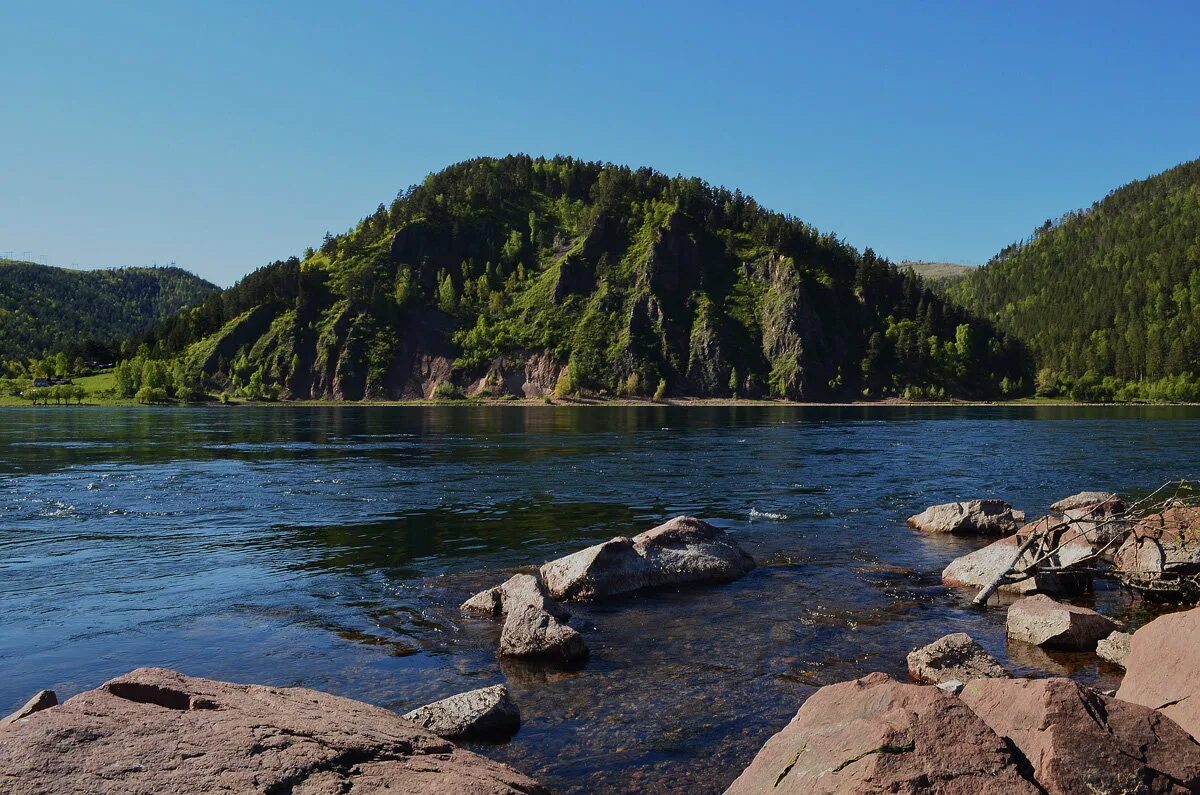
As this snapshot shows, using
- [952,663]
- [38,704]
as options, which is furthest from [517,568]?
Result: [38,704]

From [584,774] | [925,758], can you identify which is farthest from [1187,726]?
[584,774]

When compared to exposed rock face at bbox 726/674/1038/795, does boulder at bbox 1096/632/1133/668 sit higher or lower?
lower

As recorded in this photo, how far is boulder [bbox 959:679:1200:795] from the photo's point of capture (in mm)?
8367

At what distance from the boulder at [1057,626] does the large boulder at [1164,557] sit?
3.34 meters

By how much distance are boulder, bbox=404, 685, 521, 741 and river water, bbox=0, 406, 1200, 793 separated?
0.38m

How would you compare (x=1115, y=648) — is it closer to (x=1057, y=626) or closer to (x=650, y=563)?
→ (x=1057, y=626)

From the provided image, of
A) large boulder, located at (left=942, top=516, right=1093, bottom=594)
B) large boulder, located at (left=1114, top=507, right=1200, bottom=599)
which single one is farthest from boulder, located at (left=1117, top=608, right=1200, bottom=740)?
large boulder, located at (left=942, top=516, right=1093, bottom=594)

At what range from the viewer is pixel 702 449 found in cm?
7319

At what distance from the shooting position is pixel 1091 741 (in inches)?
342

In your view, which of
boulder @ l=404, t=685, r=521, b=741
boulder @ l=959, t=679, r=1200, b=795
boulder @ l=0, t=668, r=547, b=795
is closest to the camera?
boulder @ l=0, t=668, r=547, b=795

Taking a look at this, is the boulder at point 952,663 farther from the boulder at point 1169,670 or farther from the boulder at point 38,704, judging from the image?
the boulder at point 38,704

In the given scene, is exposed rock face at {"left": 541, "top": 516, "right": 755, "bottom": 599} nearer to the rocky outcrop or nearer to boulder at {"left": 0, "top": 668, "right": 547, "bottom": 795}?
the rocky outcrop

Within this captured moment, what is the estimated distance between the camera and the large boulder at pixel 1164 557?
69.5ft

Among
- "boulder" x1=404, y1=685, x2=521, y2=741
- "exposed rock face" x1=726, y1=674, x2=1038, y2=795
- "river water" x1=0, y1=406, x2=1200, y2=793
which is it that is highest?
"exposed rock face" x1=726, y1=674, x2=1038, y2=795
